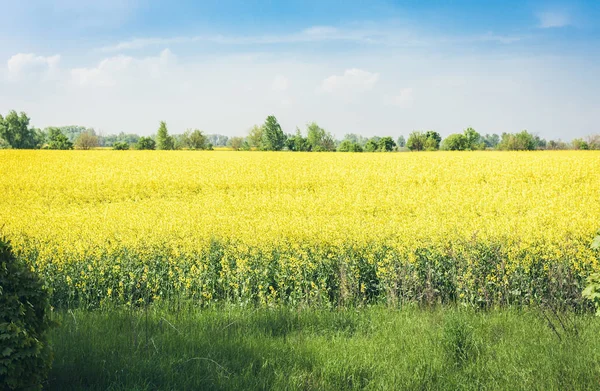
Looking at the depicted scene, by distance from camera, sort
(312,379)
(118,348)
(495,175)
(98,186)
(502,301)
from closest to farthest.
Result: 1. (312,379)
2. (118,348)
3. (502,301)
4. (98,186)
5. (495,175)

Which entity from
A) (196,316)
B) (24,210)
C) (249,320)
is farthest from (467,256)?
(24,210)

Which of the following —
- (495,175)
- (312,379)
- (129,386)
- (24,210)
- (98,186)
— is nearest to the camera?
(129,386)

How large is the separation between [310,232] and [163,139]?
91.4m

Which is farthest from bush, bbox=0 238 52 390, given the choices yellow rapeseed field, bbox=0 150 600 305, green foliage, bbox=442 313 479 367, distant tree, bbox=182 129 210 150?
distant tree, bbox=182 129 210 150

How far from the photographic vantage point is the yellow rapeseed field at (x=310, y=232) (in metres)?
8.96

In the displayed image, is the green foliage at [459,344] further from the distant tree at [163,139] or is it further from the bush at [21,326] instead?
the distant tree at [163,139]

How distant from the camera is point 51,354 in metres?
4.28

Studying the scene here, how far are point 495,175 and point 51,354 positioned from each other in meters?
26.7

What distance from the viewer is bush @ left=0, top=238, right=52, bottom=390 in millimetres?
3938

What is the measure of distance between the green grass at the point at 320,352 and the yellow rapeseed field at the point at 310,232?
116 centimetres

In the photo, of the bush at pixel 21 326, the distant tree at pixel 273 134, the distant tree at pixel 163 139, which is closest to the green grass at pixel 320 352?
the bush at pixel 21 326

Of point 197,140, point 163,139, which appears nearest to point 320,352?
point 197,140

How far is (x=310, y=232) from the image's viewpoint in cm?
1161

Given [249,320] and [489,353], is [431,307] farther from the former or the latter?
[249,320]
